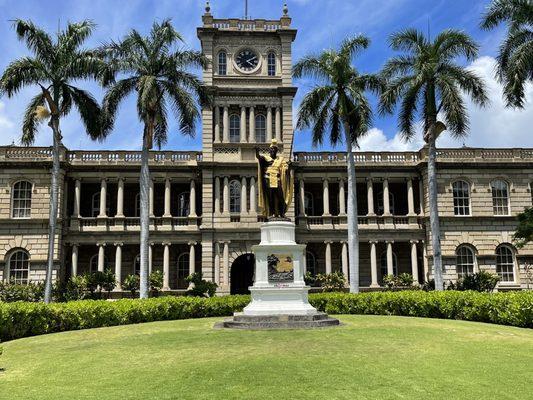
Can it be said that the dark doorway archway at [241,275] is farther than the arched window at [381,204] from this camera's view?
No

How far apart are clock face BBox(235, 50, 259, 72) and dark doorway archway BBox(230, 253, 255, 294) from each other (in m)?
12.3

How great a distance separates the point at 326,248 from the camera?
35062mm

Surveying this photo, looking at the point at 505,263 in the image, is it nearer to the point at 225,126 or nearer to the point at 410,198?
the point at 410,198

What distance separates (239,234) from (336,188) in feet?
26.7

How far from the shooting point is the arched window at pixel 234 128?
35.3 meters

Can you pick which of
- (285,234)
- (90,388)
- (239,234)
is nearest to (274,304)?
(285,234)

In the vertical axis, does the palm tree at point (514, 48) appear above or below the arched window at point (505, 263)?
above

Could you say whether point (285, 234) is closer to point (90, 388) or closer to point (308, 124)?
point (90, 388)

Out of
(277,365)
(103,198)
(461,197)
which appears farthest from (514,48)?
(103,198)

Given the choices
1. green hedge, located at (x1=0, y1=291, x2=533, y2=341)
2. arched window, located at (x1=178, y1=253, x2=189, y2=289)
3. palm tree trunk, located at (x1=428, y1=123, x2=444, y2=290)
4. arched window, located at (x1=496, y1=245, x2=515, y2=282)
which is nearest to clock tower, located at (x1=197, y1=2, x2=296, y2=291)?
arched window, located at (x1=178, y1=253, x2=189, y2=289)

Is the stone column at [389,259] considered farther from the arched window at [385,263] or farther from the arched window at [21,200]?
the arched window at [21,200]

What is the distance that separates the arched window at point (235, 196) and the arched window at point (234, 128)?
2759 mm

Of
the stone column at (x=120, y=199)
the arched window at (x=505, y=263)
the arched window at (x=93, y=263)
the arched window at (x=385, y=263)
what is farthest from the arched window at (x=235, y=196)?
the arched window at (x=505, y=263)

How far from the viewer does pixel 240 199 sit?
34531mm
